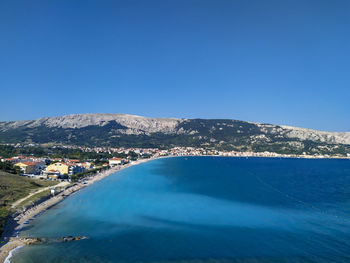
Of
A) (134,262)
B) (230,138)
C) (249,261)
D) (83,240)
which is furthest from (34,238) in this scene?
(230,138)

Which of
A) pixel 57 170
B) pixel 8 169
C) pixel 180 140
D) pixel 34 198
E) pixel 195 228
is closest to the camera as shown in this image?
pixel 195 228

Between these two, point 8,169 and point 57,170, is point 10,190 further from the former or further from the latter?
point 57,170

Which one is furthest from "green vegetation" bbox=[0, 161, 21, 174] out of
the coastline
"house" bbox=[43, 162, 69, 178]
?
the coastline

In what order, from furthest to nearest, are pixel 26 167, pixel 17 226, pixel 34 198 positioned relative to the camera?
pixel 26 167 < pixel 34 198 < pixel 17 226

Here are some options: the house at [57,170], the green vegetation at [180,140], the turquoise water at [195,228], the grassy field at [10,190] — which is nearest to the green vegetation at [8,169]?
the house at [57,170]

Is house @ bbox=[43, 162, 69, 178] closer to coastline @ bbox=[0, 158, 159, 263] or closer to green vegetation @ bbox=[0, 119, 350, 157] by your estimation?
coastline @ bbox=[0, 158, 159, 263]

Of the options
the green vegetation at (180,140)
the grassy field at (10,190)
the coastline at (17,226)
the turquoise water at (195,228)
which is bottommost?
the turquoise water at (195,228)

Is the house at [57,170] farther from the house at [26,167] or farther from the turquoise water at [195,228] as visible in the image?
the turquoise water at [195,228]

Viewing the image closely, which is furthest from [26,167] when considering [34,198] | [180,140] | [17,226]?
[180,140]
